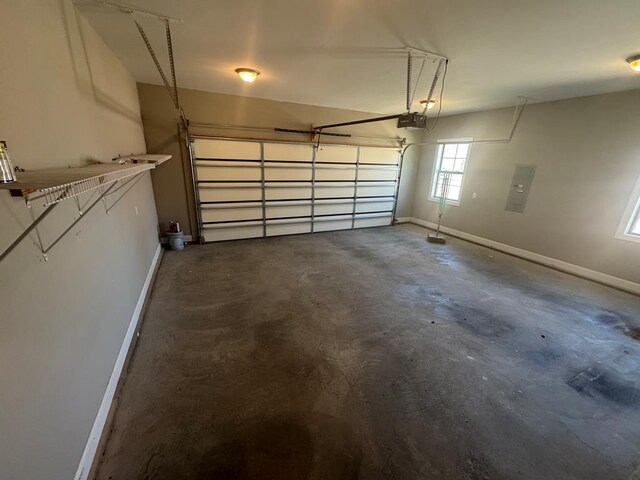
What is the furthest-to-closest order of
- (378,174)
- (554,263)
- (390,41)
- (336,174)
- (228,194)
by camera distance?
(378,174)
(336,174)
(228,194)
(554,263)
(390,41)

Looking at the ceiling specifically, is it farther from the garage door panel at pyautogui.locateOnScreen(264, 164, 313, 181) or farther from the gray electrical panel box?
the garage door panel at pyautogui.locateOnScreen(264, 164, 313, 181)

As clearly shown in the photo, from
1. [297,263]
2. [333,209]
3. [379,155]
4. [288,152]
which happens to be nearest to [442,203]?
[379,155]

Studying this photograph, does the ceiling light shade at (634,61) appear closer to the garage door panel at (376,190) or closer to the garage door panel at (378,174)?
the garage door panel at (378,174)

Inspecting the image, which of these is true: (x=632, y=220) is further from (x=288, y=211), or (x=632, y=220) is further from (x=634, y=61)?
(x=288, y=211)

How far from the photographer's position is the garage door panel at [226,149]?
4.94 meters

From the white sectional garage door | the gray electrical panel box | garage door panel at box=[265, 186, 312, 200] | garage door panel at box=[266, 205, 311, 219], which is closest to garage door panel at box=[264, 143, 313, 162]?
the white sectional garage door

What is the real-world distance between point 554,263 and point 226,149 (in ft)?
21.2

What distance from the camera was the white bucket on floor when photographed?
486 cm

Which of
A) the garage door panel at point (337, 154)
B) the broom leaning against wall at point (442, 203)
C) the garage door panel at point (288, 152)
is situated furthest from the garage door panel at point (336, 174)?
the broom leaning against wall at point (442, 203)

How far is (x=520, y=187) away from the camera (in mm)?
5062

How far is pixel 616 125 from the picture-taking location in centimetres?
384

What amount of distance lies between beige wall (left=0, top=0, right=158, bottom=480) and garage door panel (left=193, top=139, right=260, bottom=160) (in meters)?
2.55

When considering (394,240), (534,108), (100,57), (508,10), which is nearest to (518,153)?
(534,108)

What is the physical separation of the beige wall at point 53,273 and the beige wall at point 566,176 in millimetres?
6369
